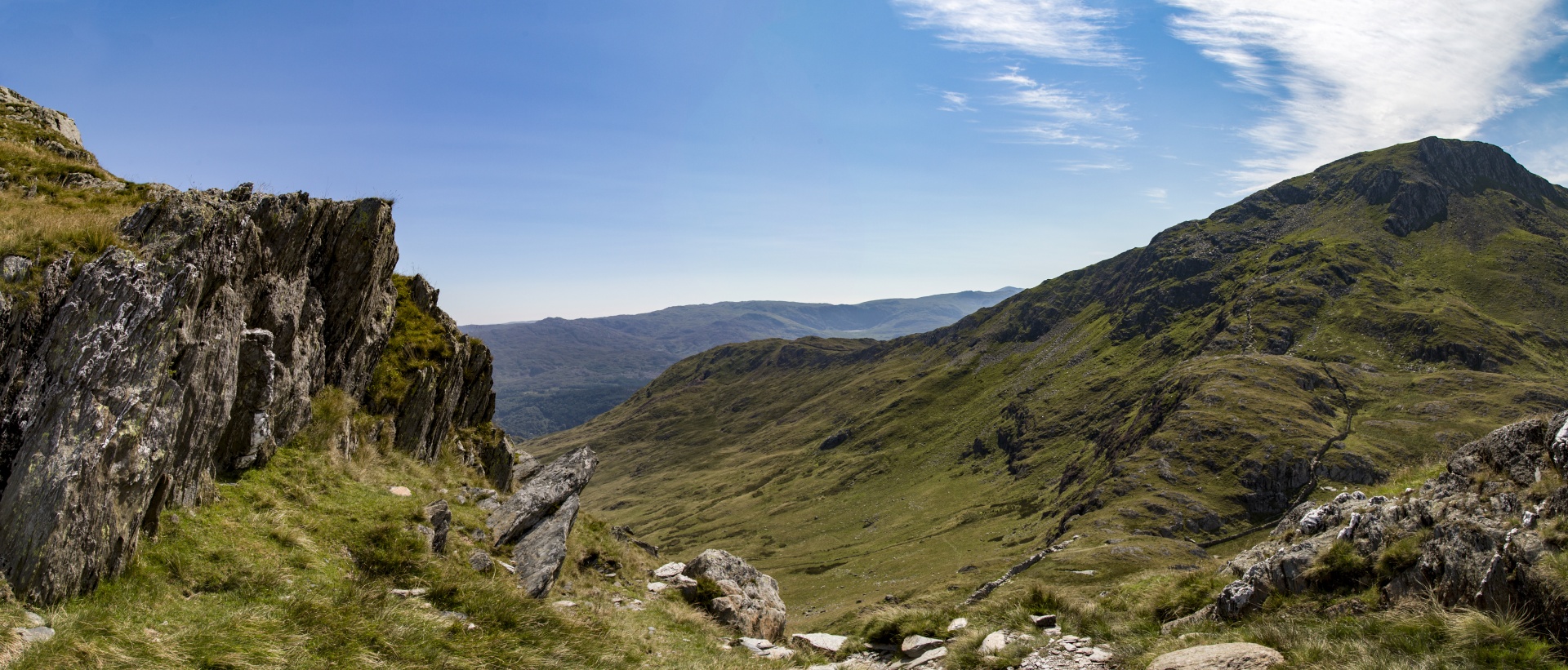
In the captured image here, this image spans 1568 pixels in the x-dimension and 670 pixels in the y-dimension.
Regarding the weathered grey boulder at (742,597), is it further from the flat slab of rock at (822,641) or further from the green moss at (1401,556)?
the green moss at (1401,556)

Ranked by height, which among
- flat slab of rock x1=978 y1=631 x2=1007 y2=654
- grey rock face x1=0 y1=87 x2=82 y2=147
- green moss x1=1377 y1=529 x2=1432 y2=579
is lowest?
flat slab of rock x1=978 y1=631 x2=1007 y2=654

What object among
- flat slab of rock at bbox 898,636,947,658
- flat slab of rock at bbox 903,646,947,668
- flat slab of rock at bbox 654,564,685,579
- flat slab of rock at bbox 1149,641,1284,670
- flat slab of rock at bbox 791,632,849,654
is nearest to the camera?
flat slab of rock at bbox 1149,641,1284,670

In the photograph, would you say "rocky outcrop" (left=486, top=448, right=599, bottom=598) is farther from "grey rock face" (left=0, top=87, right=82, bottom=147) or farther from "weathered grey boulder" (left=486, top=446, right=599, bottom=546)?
"grey rock face" (left=0, top=87, right=82, bottom=147)

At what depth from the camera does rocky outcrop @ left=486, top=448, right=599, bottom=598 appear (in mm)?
19812

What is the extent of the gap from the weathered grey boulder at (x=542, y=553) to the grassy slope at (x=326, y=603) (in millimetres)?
587

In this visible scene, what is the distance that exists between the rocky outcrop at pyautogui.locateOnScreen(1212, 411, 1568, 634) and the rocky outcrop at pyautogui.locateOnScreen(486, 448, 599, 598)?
1745 centimetres

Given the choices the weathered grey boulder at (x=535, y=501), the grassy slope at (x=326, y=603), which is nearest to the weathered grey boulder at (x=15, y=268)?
the grassy slope at (x=326, y=603)

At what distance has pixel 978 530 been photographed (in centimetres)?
18738

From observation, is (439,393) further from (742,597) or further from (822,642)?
(822,642)

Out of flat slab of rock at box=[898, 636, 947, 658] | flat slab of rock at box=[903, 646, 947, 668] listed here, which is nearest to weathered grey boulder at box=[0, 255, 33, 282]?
flat slab of rock at box=[903, 646, 947, 668]

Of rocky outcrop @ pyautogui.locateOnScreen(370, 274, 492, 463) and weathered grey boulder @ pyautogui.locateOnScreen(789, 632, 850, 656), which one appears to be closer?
weathered grey boulder @ pyautogui.locateOnScreen(789, 632, 850, 656)

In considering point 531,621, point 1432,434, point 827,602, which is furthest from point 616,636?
point 1432,434

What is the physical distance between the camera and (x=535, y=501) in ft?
77.1

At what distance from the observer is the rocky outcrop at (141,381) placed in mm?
11070
